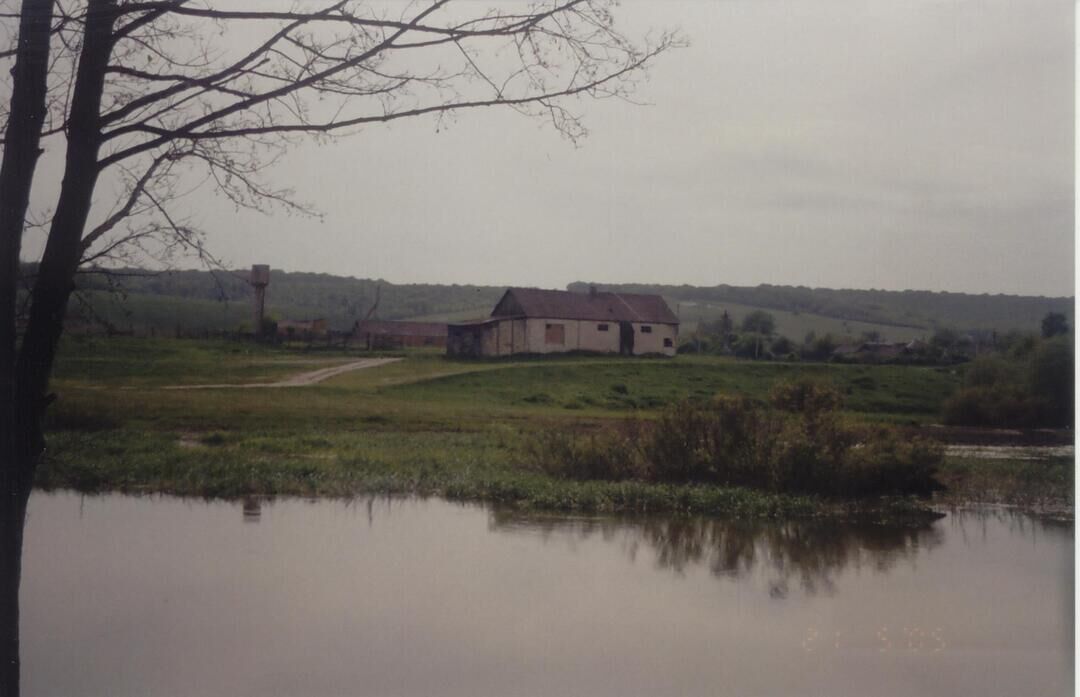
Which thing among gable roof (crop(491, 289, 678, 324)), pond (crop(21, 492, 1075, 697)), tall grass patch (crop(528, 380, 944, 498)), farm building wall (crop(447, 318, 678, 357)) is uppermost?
gable roof (crop(491, 289, 678, 324))

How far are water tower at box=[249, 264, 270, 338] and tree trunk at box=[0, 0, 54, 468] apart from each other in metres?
1.64

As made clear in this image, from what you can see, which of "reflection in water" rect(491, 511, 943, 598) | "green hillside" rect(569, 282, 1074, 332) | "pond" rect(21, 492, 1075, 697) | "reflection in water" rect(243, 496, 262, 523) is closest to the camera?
"pond" rect(21, 492, 1075, 697)

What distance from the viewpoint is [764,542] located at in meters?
4.42

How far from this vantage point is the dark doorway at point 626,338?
4797 mm

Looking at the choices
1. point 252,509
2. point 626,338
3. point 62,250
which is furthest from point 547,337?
point 62,250

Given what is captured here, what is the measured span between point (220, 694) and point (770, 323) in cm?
315

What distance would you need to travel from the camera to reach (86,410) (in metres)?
4.33

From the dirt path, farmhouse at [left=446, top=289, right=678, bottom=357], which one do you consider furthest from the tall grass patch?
the dirt path

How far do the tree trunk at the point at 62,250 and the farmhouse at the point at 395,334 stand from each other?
81.0 inches

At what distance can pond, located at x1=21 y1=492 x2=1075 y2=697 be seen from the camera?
3.77 m

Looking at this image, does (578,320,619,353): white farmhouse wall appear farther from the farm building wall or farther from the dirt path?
the dirt path

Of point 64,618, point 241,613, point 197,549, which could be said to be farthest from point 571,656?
point 64,618

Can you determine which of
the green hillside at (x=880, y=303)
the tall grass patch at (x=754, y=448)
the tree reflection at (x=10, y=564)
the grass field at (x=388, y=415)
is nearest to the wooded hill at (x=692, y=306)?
the green hillside at (x=880, y=303)

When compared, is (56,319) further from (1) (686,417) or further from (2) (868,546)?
(2) (868,546)
